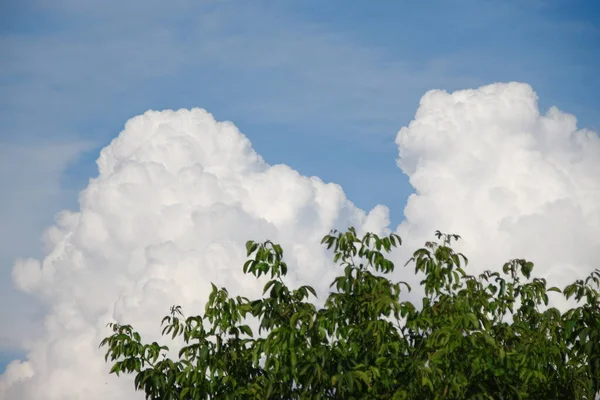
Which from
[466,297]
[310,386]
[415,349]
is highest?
[466,297]

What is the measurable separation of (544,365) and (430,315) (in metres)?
1.77

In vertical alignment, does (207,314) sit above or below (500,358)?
above

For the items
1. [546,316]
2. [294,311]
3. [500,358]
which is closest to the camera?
[500,358]

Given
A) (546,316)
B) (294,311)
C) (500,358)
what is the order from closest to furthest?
(500,358), (294,311), (546,316)

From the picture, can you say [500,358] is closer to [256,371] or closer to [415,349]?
[415,349]

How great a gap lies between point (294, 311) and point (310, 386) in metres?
1.14

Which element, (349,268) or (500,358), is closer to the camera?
(500,358)

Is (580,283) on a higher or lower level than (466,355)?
higher

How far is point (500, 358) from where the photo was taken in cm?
1098

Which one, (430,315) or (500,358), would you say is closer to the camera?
(500,358)

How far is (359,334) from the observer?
39.5ft

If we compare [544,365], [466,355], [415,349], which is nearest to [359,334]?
[415,349]

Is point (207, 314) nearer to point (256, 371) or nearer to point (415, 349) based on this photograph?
point (256, 371)

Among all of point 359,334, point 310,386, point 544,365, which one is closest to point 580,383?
point 544,365
